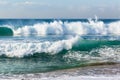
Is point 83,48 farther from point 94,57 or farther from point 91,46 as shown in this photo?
point 94,57

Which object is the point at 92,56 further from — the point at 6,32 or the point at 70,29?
the point at 6,32

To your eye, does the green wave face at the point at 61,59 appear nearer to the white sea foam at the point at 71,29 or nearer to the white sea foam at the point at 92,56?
the white sea foam at the point at 92,56

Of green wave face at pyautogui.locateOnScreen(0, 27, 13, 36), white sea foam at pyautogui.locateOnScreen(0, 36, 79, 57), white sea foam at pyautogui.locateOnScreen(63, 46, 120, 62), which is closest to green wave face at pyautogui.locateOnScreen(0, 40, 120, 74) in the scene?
white sea foam at pyautogui.locateOnScreen(63, 46, 120, 62)

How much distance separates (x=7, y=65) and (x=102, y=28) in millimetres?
22268

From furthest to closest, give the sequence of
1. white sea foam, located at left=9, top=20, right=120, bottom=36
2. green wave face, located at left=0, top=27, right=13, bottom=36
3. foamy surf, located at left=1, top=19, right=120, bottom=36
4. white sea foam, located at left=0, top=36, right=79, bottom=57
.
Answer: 1. green wave face, located at left=0, top=27, right=13, bottom=36
2. white sea foam, located at left=9, top=20, right=120, bottom=36
3. foamy surf, located at left=1, top=19, right=120, bottom=36
4. white sea foam, located at left=0, top=36, right=79, bottom=57

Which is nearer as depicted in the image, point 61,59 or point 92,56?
point 61,59

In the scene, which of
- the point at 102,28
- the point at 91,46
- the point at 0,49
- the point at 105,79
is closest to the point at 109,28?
the point at 102,28

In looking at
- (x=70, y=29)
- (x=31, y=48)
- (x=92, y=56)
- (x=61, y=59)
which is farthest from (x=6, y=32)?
(x=61, y=59)

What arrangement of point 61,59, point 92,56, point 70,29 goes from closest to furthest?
1. point 61,59
2. point 92,56
3. point 70,29

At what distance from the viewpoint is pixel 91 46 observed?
21.0m

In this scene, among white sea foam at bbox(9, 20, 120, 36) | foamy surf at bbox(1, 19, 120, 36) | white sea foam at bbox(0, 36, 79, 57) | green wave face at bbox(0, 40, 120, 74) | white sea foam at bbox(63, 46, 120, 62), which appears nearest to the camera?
green wave face at bbox(0, 40, 120, 74)

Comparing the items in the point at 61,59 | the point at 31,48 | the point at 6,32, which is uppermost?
the point at 6,32

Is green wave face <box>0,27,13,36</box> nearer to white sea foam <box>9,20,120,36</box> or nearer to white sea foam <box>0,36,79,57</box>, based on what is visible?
white sea foam <box>9,20,120,36</box>

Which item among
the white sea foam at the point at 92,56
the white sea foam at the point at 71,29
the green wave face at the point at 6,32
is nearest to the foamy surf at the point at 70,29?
the white sea foam at the point at 71,29
